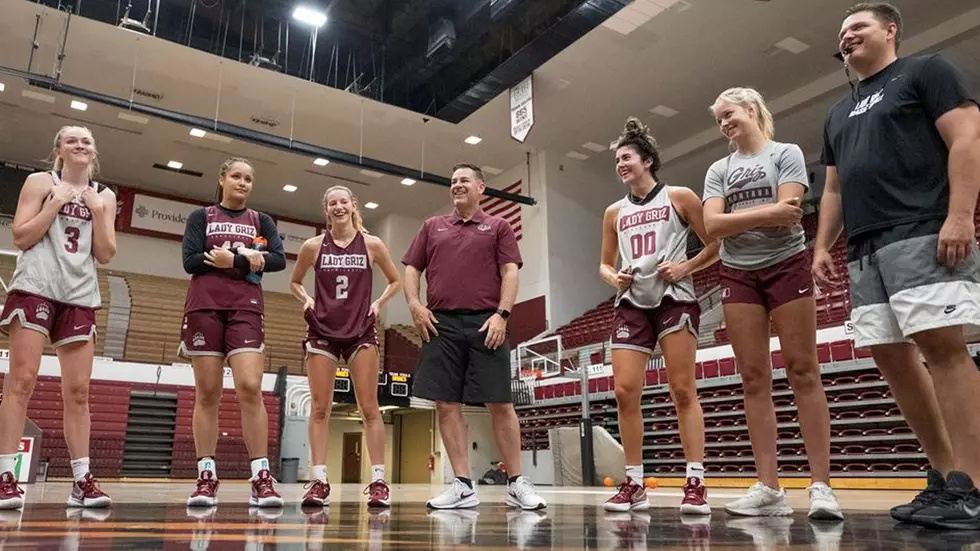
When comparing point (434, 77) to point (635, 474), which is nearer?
point (635, 474)

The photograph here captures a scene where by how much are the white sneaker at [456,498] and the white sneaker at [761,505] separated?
1.10m

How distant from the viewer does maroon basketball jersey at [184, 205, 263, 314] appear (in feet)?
10.1

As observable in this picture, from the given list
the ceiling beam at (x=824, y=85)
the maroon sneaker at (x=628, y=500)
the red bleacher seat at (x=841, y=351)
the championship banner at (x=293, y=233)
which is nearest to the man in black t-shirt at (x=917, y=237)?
A: the maroon sneaker at (x=628, y=500)

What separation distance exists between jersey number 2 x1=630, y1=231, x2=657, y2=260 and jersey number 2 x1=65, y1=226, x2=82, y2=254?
2387 mm

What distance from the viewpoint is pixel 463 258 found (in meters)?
3.23

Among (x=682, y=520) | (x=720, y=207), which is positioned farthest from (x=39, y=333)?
(x=720, y=207)

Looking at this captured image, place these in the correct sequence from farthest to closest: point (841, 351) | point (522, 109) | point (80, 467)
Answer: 1. point (522, 109)
2. point (841, 351)
3. point (80, 467)

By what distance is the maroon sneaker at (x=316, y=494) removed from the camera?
9.60 ft

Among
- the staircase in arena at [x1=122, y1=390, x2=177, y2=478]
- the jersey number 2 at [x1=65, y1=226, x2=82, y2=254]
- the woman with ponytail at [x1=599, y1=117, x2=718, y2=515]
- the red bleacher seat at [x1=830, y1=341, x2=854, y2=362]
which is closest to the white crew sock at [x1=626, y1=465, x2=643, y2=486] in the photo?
the woman with ponytail at [x1=599, y1=117, x2=718, y2=515]

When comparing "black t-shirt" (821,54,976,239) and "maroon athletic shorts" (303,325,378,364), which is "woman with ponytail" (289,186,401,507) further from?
"black t-shirt" (821,54,976,239)

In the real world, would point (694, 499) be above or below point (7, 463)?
below

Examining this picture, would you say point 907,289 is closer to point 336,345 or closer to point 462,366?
point 462,366

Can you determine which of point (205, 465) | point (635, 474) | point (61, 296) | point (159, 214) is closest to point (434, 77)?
point (159, 214)

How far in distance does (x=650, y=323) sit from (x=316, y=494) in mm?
1620
